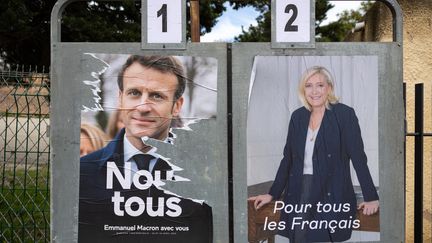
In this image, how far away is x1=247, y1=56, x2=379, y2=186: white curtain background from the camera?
11.0ft

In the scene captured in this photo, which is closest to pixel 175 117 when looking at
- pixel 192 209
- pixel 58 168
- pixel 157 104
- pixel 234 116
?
pixel 157 104

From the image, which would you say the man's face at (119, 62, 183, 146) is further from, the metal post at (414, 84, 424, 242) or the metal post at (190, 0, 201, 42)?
the metal post at (414, 84, 424, 242)

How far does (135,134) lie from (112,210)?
1.73ft

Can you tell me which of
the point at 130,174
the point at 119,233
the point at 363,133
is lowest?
the point at 119,233

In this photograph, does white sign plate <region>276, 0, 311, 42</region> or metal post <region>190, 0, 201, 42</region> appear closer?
white sign plate <region>276, 0, 311, 42</region>

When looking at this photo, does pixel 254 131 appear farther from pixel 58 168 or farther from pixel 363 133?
pixel 58 168

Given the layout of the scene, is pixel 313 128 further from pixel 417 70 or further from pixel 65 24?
pixel 65 24

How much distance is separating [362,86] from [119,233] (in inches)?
75.1

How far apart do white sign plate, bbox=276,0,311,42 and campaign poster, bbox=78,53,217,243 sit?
1.75ft

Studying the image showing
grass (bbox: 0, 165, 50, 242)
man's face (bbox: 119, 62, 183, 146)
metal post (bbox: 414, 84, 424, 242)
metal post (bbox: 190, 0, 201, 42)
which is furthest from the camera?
metal post (bbox: 190, 0, 201, 42)

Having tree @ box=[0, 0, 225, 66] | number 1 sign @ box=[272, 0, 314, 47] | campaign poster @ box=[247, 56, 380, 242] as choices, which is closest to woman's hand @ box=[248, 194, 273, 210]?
campaign poster @ box=[247, 56, 380, 242]

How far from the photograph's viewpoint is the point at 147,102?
10.9ft

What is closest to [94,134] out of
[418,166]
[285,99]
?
[285,99]

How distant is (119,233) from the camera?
3348 millimetres
